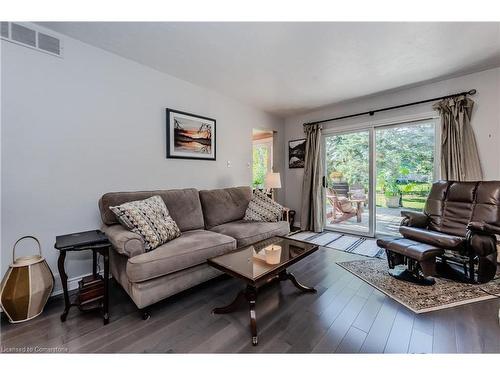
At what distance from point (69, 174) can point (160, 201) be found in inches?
34.3

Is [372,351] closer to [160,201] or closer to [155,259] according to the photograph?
[155,259]

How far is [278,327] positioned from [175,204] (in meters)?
1.70

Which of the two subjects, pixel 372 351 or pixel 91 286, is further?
pixel 91 286

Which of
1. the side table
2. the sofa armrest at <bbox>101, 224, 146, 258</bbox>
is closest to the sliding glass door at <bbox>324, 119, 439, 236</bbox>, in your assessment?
the sofa armrest at <bbox>101, 224, 146, 258</bbox>

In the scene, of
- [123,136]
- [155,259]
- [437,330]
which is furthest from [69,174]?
[437,330]

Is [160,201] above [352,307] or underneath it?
above

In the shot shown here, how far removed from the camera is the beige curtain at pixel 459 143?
281 cm

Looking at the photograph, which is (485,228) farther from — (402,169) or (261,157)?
(261,157)

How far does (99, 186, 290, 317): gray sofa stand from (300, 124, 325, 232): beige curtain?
1.50 metres

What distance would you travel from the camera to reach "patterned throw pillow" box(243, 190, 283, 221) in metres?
3.09

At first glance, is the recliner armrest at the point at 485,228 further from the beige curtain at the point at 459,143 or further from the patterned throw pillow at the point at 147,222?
the patterned throw pillow at the point at 147,222

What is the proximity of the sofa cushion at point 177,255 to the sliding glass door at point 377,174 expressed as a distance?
2819 millimetres

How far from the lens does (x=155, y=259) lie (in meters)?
1.67
